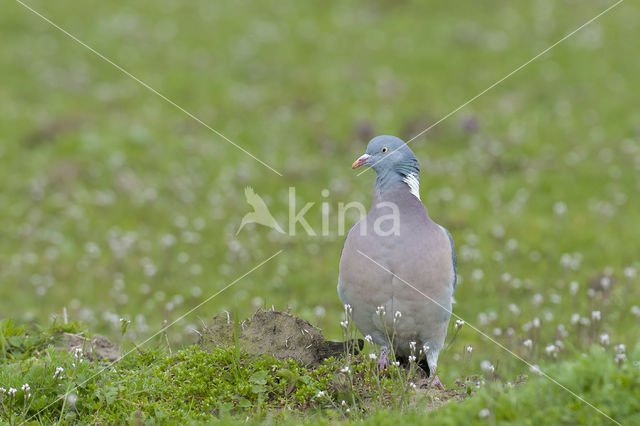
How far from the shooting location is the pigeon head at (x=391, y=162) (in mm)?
6635

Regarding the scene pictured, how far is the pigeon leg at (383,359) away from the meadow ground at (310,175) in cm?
29

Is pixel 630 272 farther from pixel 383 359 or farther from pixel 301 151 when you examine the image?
pixel 301 151

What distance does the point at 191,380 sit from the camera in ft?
19.6

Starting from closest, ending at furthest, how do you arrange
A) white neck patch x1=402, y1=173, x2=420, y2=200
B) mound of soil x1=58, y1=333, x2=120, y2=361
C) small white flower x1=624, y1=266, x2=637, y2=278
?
white neck patch x1=402, y1=173, x2=420, y2=200 → mound of soil x1=58, y1=333, x2=120, y2=361 → small white flower x1=624, y1=266, x2=637, y2=278

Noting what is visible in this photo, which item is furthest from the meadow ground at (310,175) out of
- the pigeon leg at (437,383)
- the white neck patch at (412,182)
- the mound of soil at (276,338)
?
the white neck patch at (412,182)

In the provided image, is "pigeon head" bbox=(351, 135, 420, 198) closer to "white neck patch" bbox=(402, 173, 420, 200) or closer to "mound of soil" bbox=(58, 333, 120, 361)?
"white neck patch" bbox=(402, 173, 420, 200)

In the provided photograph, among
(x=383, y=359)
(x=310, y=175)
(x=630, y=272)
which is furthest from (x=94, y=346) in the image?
(x=310, y=175)

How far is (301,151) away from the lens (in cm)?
1648

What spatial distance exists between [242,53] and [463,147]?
8.55 metres

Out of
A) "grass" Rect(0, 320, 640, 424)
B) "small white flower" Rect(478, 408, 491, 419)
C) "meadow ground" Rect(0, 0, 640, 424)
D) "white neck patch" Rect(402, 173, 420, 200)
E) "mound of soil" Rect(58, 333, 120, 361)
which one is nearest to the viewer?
"small white flower" Rect(478, 408, 491, 419)

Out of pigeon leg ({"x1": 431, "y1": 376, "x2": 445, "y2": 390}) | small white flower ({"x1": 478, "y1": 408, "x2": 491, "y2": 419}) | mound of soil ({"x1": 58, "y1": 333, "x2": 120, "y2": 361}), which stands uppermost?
small white flower ({"x1": 478, "y1": 408, "x2": 491, "y2": 419})

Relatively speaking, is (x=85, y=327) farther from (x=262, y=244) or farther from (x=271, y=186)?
(x=271, y=186)

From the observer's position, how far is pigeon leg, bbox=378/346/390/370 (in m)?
6.39

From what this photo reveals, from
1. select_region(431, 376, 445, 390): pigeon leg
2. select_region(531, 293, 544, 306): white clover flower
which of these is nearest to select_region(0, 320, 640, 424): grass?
select_region(431, 376, 445, 390): pigeon leg
